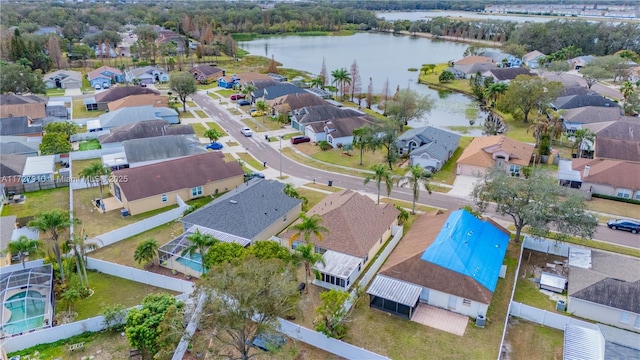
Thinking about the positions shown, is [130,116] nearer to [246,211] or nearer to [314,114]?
[314,114]

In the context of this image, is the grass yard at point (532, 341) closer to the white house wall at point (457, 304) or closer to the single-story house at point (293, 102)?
the white house wall at point (457, 304)

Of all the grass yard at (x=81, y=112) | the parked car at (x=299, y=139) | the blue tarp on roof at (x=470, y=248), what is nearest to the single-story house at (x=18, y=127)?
the grass yard at (x=81, y=112)

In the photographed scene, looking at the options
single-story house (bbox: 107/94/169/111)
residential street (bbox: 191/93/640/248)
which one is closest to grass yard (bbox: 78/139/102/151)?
single-story house (bbox: 107/94/169/111)

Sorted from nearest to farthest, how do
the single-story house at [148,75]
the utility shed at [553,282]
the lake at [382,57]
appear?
the utility shed at [553,282]
the lake at [382,57]
the single-story house at [148,75]

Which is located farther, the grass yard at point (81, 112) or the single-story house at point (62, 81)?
the single-story house at point (62, 81)

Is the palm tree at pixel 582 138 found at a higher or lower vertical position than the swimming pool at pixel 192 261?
higher

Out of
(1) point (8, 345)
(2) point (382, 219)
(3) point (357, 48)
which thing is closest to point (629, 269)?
(2) point (382, 219)

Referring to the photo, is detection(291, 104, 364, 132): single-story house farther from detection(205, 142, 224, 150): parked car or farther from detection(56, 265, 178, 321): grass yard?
detection(56, 265, 178, 321): grass yard
